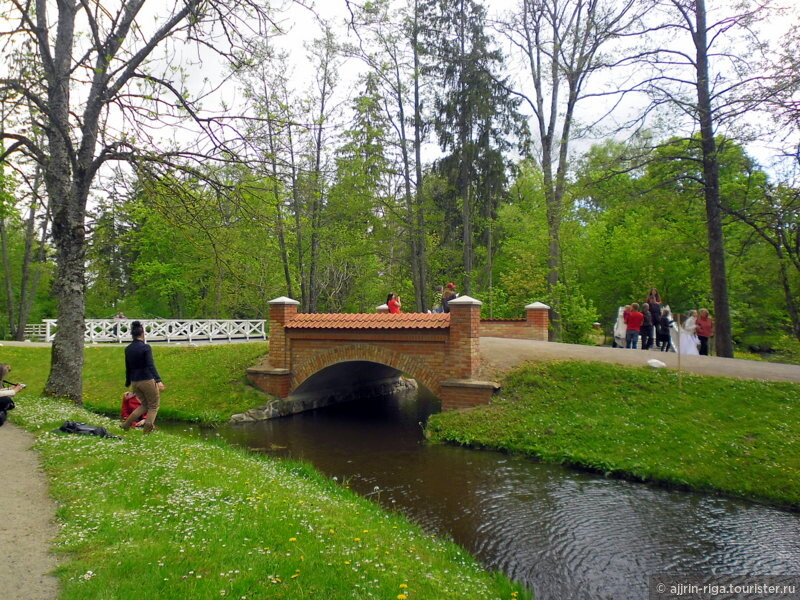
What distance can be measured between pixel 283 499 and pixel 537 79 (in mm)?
22569

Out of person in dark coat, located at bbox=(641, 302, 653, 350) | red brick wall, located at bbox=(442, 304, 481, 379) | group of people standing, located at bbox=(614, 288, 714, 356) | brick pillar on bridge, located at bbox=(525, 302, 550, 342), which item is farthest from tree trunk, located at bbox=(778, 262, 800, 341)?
red brick wall, located at bbox=(442, 304, 481, 379)

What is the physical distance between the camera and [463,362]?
1197 cm

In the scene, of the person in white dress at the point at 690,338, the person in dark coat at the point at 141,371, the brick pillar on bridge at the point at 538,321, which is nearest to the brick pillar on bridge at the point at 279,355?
the person in dark coat at the point at 141,371

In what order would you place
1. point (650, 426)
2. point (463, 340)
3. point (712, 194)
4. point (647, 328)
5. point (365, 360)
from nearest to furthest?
point (650, 426) < point (463, 340) < point (365, 360) < point (712, 194) < point (647, 328)

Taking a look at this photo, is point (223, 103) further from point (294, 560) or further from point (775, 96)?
point (775, 96)

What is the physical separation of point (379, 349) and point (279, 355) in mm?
3300

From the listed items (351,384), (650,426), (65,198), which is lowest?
(351,384)

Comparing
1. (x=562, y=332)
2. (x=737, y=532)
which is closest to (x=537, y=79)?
(x=562, y=332)

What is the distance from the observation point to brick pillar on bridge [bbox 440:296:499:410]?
11.7 metres

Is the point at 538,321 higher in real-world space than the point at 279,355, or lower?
higher

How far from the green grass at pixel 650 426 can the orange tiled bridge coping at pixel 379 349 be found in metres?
0.92

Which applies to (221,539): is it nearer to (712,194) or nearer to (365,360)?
(365,360)

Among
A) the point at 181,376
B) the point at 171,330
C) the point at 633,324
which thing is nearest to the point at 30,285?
the point at 171,330

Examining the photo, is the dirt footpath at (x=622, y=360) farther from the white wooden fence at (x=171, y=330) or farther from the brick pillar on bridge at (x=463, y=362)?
the white wooden fence at (x=171, y=330)
